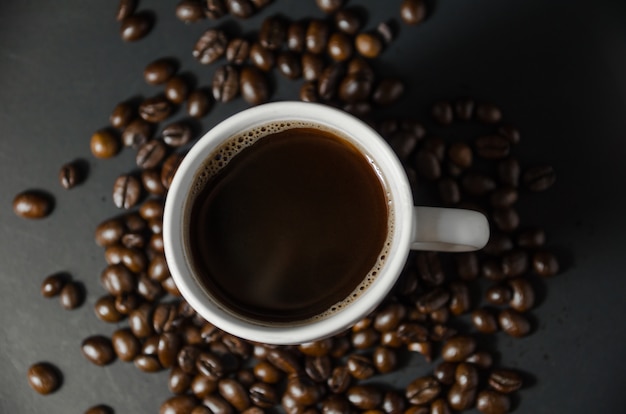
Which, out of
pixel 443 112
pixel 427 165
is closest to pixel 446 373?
pixel 427 165

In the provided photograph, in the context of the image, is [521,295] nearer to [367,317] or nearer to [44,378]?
[367,317]

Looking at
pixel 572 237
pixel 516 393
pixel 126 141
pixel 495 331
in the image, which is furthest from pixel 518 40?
pixel 126 141

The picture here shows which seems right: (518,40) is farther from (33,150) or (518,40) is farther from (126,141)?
(33,150)

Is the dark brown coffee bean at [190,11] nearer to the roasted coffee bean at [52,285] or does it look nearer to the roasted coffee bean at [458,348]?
the roasted coffee bean at [52,285]

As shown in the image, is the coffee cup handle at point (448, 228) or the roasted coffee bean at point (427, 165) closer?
the coffee cup handle at point (448, 228)

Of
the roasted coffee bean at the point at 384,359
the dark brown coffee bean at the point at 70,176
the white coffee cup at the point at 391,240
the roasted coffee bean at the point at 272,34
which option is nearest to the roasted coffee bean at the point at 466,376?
the roasted coffee bean at the point at 384,359

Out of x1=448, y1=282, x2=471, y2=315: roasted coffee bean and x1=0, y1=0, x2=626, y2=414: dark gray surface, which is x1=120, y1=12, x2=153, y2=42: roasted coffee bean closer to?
x1=0, y1=0, x2=626, y2=414: dark gray surface
